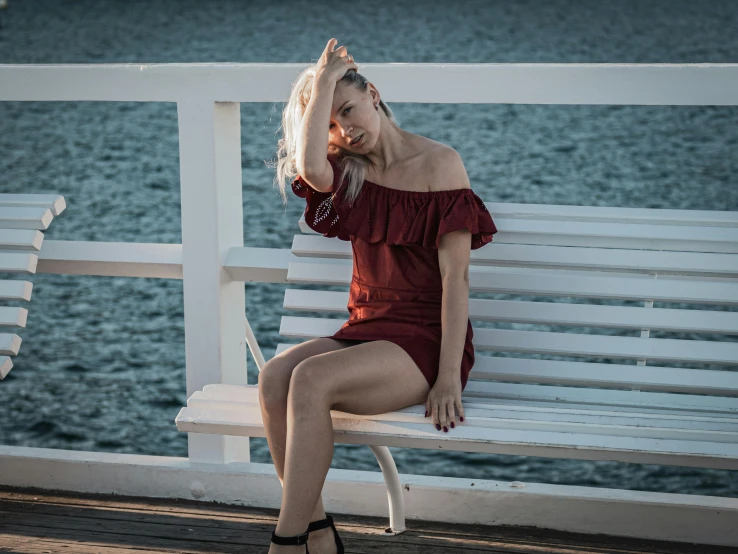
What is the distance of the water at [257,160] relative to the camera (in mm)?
5289

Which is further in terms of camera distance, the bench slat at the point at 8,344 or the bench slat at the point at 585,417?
the bench slat at the point at 8,344

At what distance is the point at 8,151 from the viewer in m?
15.3

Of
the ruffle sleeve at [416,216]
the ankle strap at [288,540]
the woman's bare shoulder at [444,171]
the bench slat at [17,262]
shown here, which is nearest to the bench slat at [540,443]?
the ankle strap at [288,540]

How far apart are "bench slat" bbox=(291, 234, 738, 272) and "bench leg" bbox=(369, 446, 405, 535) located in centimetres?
56

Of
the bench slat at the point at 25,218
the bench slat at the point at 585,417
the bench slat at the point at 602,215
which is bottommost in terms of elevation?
the bench slat at the point at 585,417

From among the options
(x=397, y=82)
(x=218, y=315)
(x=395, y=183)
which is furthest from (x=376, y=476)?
(x=397, y=82)

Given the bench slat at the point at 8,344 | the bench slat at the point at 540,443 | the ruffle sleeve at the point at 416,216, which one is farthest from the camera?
the bench slat at the point at 8,344

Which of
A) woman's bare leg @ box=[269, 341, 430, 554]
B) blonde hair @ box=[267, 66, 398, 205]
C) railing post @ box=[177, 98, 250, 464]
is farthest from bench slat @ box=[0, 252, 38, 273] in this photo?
woman's bare leg @ box=[269, 341, 430, 554]

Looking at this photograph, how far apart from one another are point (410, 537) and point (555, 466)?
7.00 ft

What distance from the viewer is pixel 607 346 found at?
2.74 metres

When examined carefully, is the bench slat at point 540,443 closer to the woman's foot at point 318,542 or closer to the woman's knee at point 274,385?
the woman's knee at point 274,385

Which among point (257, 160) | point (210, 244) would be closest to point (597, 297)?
point (210, 244)

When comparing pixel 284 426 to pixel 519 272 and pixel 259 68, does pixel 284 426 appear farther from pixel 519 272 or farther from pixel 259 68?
pixel 259 68

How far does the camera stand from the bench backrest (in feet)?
8.85
